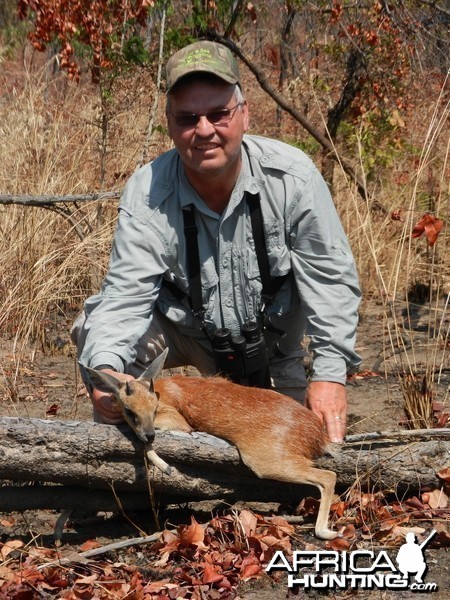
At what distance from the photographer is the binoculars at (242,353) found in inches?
179

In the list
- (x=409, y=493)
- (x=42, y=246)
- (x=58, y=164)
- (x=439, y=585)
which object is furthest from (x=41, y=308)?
→ (x=439, y=585)

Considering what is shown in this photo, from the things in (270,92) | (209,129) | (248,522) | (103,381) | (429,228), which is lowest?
(248,522)

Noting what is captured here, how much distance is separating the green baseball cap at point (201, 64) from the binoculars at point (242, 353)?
1.28 m

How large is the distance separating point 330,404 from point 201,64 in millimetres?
1739

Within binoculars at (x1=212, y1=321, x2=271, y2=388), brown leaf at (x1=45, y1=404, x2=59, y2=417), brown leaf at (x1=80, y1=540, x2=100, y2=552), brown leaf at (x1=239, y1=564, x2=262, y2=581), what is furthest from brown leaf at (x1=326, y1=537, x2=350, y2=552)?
brown leaf at (x1=45, y1=404, x2=59, y2=417)

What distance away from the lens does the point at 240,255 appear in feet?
14.8

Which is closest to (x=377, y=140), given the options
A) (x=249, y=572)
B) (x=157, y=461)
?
Result: (x=157, y=461)

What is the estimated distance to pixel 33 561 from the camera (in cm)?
375

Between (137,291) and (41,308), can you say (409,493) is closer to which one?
(137,291)

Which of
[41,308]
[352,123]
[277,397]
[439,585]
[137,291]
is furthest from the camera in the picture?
[352,123]

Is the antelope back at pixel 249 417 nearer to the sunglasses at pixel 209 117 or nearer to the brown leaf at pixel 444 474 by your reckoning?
the brown leaf at pixel 444 474

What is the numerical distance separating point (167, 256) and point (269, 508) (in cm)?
135

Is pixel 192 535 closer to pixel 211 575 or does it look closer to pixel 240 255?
pixel 211 575

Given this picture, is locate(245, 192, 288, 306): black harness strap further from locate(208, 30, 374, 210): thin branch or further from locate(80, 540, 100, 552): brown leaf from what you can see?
locate(208, 30, 374, 210): thin branch
